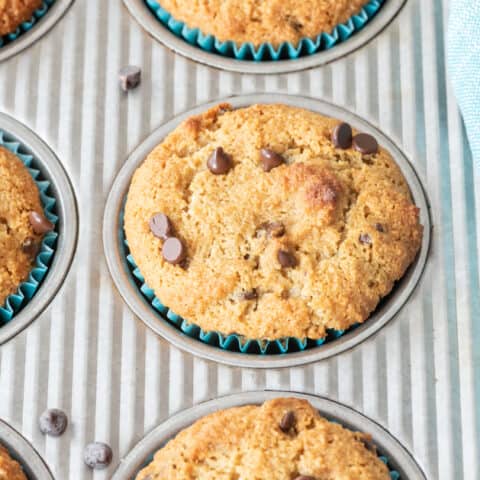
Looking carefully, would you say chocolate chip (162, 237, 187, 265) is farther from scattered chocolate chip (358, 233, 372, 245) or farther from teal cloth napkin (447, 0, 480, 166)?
teal cloth napkin (447, 0, 480, 166)

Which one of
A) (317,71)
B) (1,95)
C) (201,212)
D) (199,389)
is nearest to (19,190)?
(1,95)

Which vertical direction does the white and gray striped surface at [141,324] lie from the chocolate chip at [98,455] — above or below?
above

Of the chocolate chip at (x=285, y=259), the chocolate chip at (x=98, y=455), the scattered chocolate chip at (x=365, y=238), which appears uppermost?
the scattered chocolate chip at (x=365, y=238)

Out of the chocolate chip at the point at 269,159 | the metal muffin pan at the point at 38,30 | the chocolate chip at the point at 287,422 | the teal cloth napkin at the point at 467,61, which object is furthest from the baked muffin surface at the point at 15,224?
the teal cloth napkin at the point at 467,61

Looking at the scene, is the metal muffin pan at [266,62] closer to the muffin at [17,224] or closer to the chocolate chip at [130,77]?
the chocolate chip at [130,77]

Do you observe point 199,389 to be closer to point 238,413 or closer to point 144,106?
point 238,413

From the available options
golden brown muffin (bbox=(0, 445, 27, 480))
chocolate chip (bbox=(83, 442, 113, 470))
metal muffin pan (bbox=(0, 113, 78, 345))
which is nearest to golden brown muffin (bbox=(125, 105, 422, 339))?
metal muffin pan (bbox=(0, 113, 78, 345))
